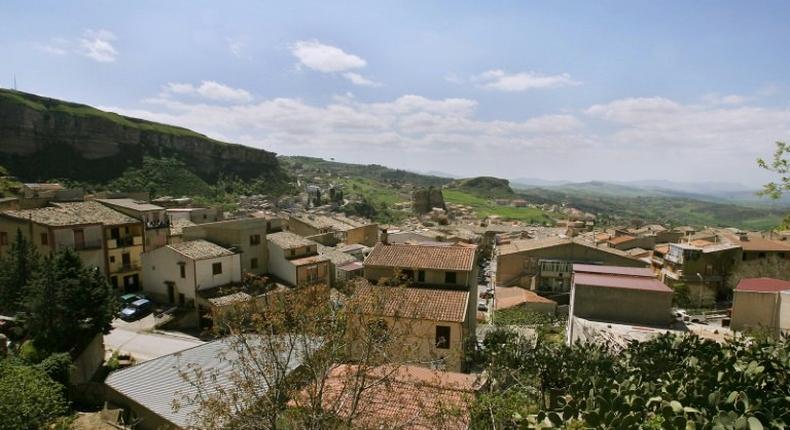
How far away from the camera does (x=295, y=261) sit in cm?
3812

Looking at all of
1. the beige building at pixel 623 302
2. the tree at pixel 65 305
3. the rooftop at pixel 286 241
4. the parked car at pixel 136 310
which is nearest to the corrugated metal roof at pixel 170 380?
the tree at pixel 65 305

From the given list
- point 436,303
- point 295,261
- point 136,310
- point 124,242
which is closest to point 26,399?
point 436,303

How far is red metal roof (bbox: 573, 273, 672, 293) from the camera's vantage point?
22516mm

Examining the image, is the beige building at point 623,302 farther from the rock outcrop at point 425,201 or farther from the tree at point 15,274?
the rock outcrop at point 425,201

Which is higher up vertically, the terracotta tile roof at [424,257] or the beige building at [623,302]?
the terracotta tile roof at [424,257]

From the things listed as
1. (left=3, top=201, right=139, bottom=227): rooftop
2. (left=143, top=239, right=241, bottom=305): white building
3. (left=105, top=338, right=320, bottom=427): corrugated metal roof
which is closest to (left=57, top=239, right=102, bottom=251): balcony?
(left=3, top=201, right=139, bottom=227): rooftop

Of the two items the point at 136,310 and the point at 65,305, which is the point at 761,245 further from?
the point at 65,305

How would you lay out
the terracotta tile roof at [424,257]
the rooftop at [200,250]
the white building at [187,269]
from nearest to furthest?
the terracotta tile roof at [424,257] < the white building at [187,269] < the rooftop at [200,250]

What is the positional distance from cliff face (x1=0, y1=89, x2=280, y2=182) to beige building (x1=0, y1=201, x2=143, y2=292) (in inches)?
1883

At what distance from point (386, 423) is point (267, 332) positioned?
353 centimetres

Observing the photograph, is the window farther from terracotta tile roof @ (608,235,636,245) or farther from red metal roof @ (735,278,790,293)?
terracotta tile roof @ (608,235,636,245)

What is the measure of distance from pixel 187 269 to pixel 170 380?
16.1 meters

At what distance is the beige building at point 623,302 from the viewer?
21.8 meters

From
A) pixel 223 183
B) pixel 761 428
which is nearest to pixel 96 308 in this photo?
pixel 761 428
